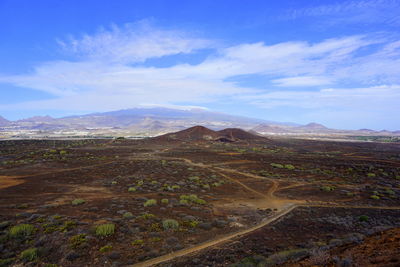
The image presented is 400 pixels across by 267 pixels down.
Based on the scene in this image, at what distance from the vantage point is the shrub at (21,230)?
9831mm

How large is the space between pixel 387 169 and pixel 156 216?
34.9 meters

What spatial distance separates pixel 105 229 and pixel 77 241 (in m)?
1.21

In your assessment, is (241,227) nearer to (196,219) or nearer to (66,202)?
(196,219)

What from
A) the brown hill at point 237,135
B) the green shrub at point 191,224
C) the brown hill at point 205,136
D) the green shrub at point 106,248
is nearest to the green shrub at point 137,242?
the green shrub at point 106,248

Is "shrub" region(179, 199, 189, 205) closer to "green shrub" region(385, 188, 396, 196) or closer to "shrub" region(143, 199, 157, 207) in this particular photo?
"shrub" region(143, 199, 157, 207)

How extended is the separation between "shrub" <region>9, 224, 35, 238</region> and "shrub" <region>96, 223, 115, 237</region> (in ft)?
9.76

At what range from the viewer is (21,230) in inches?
396

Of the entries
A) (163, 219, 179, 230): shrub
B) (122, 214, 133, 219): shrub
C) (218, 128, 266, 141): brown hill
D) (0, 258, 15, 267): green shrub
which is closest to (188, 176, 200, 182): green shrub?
(122, 214, 133, 219): shrub

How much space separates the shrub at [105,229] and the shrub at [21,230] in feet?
9.76

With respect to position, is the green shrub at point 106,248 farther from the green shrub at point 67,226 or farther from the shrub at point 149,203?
the shrub at point 149,203

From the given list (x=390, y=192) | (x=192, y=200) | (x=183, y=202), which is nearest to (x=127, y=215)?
(x=183, y=202)

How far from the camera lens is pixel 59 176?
23.4 metres

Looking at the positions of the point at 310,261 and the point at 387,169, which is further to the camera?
the point at 387,169

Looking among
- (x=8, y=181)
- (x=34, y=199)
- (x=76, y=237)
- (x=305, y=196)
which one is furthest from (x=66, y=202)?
(x=305, y=196)
